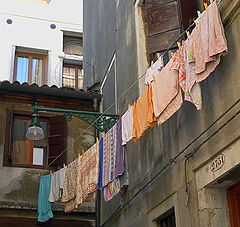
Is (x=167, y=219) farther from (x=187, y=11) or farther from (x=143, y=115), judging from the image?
(x=187, y=11)

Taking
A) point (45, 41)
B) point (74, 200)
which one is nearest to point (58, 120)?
point (74, 200)

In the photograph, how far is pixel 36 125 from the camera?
10445 millimetres

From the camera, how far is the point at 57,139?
44.5 feet

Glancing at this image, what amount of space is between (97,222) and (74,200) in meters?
2.60

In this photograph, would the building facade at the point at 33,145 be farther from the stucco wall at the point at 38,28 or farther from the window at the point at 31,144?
the stucco wall at the point at 38,28

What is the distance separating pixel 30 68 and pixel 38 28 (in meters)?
2.60

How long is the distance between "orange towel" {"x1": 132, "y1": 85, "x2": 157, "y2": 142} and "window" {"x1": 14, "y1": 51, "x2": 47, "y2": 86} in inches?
546

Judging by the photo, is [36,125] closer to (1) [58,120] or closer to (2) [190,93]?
(1) [58,120]

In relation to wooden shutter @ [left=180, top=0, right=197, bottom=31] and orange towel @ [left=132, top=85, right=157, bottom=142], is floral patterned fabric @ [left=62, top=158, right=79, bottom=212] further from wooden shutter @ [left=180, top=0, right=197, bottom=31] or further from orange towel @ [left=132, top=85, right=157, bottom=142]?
wooden shutter @ [left=180, top=0, right=197, bottom=31]

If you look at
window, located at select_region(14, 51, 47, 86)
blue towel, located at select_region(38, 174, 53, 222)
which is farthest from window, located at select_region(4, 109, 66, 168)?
window, located at select_region(14, 51, 47, 86)

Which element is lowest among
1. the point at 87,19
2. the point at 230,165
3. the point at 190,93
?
the point at 230,165

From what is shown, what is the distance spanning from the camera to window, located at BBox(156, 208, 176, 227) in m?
8.44

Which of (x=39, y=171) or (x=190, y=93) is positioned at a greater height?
(x=39, y=171)

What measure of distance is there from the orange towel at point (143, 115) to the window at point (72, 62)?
1409 centimetres
